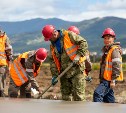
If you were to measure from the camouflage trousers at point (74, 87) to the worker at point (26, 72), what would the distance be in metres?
0.85

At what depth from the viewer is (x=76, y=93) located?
9.35 metres

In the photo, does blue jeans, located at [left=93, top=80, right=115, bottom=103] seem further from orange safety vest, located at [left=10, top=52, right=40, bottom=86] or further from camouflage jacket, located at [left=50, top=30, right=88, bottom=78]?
orange safety vest, located at [left=10, top=52, right=40, bottom=86]

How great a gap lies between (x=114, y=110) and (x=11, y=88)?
4.69 meters

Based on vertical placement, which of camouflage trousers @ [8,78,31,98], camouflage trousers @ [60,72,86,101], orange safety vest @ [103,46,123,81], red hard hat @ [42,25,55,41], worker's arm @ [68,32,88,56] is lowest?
camouflage trousers @ [8,78,31,98]

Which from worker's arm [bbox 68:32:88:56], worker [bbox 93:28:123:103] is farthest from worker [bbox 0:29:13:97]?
worker [bbox 93:28:123:103]

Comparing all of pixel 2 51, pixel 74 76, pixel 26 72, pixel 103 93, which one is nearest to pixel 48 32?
pixel 74 76

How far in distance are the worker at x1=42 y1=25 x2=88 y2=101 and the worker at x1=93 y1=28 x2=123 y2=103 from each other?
13.8 inches

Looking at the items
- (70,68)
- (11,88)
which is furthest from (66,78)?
(11,88)

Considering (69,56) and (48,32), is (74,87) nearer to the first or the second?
(69,56)

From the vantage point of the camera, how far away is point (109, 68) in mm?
9367

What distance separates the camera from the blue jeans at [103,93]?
30.5 ft

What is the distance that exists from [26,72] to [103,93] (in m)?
1.92

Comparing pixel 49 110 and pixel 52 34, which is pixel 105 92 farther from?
pixel 49 110

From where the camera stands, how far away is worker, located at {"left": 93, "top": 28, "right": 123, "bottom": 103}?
925 centimetres
